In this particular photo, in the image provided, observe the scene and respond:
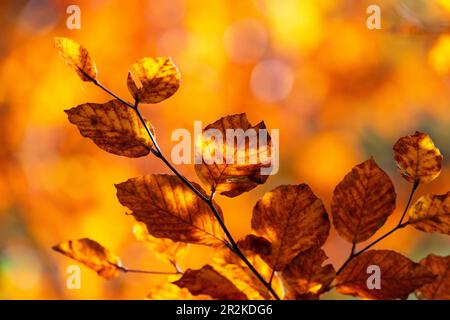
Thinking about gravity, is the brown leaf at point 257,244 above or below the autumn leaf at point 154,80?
below

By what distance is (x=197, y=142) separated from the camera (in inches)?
5.4

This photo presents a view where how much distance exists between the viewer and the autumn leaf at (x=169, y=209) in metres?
0.14

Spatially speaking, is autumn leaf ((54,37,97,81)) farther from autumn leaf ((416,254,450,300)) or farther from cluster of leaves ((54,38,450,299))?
autumn leaf ((416,254,450,300))

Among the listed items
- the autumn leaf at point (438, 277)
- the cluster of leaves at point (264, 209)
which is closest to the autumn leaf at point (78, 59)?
the cluster of leaves at point (264, 209)

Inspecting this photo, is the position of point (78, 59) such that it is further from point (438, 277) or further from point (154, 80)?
point (438, 277)

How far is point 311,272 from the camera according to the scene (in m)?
0.14

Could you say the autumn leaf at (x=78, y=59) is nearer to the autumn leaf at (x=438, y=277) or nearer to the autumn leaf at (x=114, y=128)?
the autumn leaf at (x=114, y=128)

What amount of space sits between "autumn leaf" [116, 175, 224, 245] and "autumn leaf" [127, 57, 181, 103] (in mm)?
22

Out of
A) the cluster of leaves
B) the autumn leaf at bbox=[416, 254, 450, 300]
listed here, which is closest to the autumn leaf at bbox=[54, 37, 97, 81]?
the cluster of leaves

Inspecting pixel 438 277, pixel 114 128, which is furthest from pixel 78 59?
pixel 438 277

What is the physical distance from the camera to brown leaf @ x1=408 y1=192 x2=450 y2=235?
14 centimetres

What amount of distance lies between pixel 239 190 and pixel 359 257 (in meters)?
0.04
